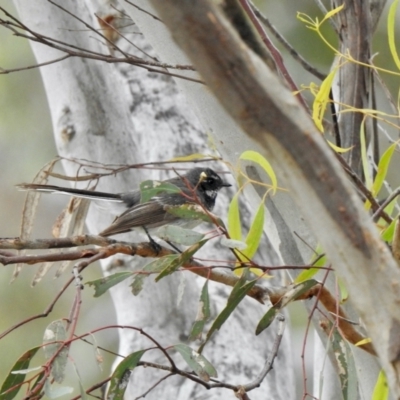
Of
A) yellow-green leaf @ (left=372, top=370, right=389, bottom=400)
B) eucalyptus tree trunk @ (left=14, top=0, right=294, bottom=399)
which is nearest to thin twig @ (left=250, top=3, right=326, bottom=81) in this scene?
eucalyptus tree trunk @ (left=14, top=0, right=294, bottom=399)

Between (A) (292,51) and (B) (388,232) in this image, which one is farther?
(A) (292,51)

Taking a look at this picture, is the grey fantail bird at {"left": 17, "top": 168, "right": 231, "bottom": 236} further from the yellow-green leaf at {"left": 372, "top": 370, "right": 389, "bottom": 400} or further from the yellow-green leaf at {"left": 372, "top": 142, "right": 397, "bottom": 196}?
the yellow-green leaf at {"left": 372, "top": 370, "right": 389, "bottom": 400}

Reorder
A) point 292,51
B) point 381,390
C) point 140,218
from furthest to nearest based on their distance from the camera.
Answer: point 140,218
point 292,51
point 381,390

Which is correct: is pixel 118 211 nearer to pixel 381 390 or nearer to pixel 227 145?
pixel 227 145

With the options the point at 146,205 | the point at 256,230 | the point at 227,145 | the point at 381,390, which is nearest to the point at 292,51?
the point at 227,145

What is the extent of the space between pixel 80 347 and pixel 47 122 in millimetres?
1720

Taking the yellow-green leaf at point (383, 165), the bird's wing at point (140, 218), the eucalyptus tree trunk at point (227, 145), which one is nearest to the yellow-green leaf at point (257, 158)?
the eucalyptus tree trunk at point (227, 145)

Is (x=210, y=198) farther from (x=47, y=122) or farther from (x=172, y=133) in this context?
(x=47, y=122)

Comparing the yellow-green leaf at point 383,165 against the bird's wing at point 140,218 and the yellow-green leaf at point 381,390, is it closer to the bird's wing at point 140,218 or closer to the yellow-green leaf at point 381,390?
the yellow-green leaf at point 381,390

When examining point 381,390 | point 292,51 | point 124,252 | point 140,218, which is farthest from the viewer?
point 140,218

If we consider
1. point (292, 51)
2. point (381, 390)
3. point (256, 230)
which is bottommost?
point (381, 390)

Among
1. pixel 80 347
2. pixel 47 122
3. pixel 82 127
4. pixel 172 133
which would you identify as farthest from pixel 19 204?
pixel 82 127

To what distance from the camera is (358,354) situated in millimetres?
1416

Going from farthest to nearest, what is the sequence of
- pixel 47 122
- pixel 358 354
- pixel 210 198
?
pixel 47 122 < pixel 210 198 < pixel 358 354
